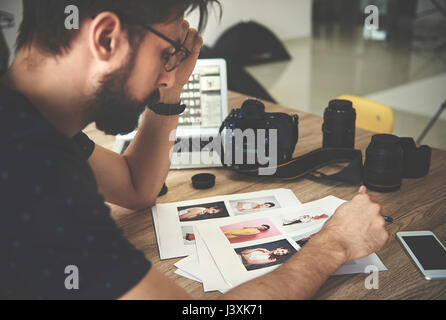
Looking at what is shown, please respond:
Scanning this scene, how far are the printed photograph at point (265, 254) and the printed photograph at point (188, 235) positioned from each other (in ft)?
0.38

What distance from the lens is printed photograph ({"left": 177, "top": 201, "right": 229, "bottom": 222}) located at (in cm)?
109

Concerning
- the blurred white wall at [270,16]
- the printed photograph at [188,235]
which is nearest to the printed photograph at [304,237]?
the printed photograph at [188,235]

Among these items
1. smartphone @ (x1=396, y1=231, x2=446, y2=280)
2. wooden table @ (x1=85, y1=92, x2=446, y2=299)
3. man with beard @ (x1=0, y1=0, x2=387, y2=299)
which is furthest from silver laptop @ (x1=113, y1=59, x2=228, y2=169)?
smartphone @ (x1=396, y1=231, x2=446, y2=280)

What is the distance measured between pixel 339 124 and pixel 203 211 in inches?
21.2

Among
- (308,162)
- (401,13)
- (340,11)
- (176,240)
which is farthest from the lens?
(340,11)

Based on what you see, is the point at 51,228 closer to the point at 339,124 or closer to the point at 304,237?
the point at 304,237

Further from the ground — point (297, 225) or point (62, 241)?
point (62, 241)

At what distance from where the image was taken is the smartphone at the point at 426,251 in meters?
0.86

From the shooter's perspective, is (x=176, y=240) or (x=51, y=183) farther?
(x=176, y=240)

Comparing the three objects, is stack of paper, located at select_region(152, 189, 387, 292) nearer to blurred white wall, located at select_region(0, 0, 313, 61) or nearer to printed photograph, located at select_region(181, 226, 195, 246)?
printed photograph, located at select_region(181, 226, 195, 246)

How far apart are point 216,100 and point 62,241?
0.96m

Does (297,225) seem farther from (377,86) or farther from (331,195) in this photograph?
(377,86)

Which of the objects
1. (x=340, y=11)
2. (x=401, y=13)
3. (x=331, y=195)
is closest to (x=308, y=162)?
(x=331, y=195)

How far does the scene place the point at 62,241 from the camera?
1.95ft
